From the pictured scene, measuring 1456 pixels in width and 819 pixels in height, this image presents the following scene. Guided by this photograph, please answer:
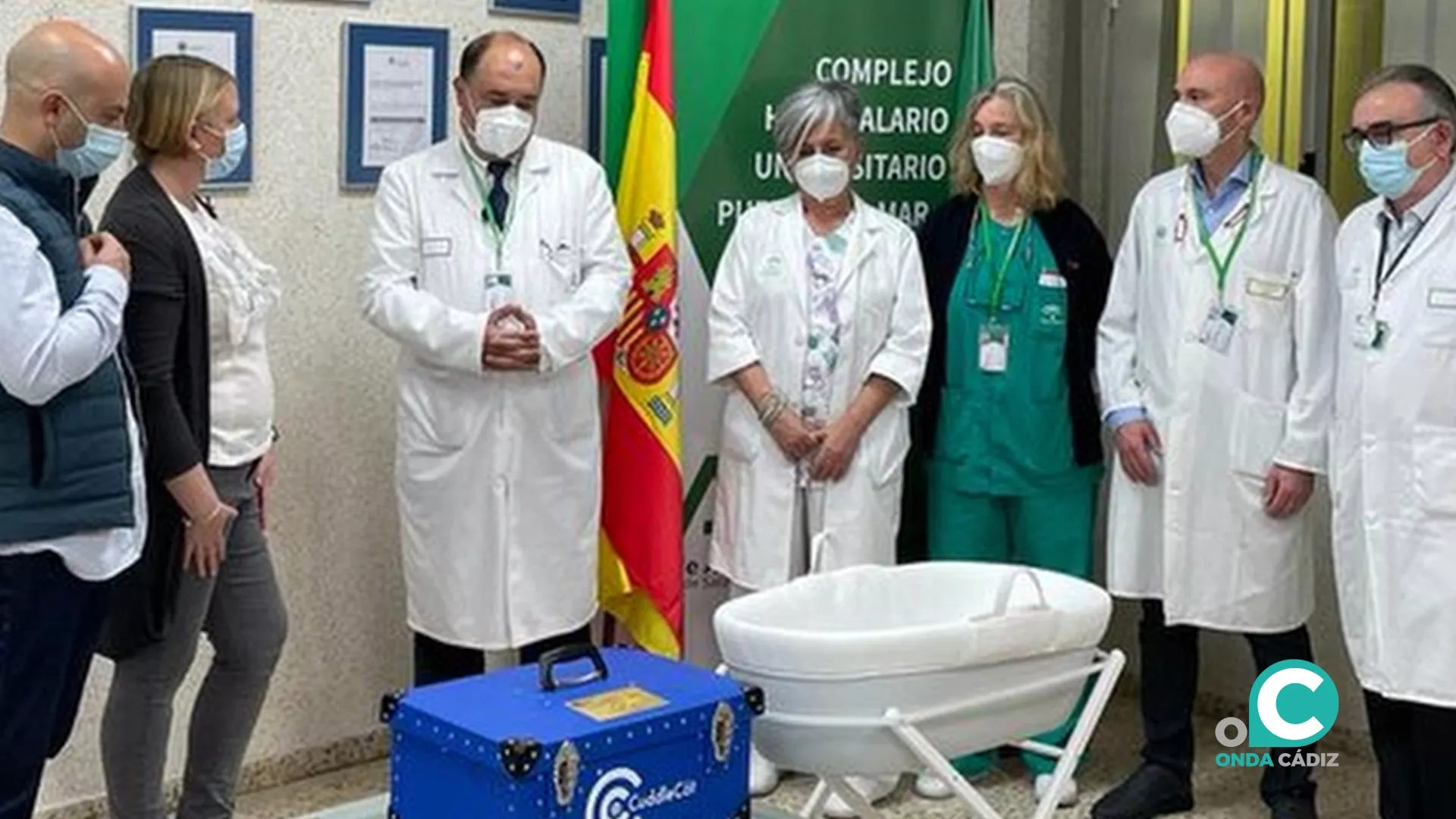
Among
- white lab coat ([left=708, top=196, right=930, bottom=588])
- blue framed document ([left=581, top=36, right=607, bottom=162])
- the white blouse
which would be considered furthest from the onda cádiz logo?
blue framed document ([left=581, top=36, right=607, bottom=162])

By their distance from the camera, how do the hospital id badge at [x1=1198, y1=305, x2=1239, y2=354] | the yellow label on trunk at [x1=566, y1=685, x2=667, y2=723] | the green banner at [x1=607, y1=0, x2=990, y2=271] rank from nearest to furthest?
1. the yellow label on trunk at [x1=566, y1=685, x2=667, y2=723]
2. the hospital id badge at [x1=1198, y1=305, x2=1239, y2=354]
3. the green banner at [x1=607, y1=0, x2=990, y2=271]

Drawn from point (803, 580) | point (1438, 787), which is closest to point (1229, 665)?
point (1438, 787)

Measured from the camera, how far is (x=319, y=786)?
4004 mm

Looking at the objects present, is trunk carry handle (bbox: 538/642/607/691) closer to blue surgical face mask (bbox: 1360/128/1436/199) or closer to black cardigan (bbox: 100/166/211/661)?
black cardigan (bbox: 100/166/211/661)

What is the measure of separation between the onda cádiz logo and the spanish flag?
57.9 inches

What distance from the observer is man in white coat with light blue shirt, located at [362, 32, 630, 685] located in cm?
360

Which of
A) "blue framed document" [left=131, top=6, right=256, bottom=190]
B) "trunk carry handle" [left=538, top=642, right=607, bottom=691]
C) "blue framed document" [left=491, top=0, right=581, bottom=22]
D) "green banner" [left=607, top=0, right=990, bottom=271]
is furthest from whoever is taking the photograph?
"blue framed document" [left=491, top=0, right=581, bottom=22]

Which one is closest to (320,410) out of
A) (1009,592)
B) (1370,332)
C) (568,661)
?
(568,661)

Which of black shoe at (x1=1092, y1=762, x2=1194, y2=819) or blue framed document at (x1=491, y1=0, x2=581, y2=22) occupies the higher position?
blue framed document at (x1=491, y1=0, x2=581, y2=22)

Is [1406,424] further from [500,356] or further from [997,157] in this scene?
[500,356]

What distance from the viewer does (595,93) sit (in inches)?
170

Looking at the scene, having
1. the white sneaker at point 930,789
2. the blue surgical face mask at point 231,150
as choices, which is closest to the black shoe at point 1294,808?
the white sneaker at point 930,789

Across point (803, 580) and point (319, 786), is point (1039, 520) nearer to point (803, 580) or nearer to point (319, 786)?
point (803, 580)

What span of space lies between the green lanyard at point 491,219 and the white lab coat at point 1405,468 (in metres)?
1.64
